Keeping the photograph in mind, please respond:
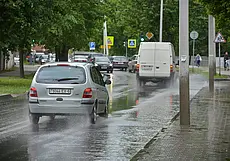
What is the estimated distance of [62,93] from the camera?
1470cm

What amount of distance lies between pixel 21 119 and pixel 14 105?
4850 millimetres

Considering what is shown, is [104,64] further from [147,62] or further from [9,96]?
[9,96]

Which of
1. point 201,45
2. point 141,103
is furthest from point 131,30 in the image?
point 141,103

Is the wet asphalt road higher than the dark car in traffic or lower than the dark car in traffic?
lower

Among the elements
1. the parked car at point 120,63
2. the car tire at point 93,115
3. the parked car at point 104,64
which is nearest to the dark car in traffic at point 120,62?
the parked car at point 120,63

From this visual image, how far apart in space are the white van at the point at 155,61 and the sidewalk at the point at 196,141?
575 inches

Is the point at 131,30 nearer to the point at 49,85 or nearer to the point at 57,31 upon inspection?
the point at 57,31

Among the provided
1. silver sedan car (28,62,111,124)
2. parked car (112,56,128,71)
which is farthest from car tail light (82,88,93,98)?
parked car (112,56,128,71)

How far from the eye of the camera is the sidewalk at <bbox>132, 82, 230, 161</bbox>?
33.3 feet

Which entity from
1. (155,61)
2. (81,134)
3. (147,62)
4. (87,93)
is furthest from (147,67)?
(81,134)

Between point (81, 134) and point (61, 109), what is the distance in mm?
1660

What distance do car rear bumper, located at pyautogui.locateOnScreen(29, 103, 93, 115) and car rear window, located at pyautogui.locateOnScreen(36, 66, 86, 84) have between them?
1.95 ft

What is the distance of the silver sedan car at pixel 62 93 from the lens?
14672 mm

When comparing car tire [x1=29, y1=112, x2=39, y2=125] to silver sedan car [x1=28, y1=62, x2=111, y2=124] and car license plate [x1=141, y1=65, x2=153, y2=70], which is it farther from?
car license plate [x1=141, y1=65, x2=153, y2=70]
